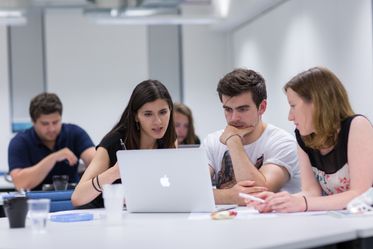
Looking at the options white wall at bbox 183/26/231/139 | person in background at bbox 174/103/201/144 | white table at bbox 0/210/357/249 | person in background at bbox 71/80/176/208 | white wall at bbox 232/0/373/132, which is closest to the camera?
white table at bbox 0/210/357/249

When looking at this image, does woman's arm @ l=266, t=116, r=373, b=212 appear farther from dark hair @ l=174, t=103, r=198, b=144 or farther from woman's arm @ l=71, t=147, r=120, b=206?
dark hair @ l=174, t=103, r=198, b=144

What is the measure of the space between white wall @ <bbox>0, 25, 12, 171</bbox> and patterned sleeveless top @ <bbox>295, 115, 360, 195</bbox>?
5.89m

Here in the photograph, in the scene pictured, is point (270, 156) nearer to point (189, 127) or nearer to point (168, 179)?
point (168, 179)

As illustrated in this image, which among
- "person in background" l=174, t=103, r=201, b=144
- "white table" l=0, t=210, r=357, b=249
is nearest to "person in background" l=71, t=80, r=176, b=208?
"white table" l=0, t=210, r=357, b=249

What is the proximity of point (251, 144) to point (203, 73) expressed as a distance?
5.40 meters

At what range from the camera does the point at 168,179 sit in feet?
8.11

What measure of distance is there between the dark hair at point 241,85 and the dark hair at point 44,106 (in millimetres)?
1779

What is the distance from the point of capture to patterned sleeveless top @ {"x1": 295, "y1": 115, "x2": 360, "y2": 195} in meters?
2.48

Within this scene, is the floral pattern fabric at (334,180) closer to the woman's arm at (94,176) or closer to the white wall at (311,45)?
the woman's arm at (94,176)

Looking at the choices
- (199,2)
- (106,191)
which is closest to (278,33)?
(199,2)

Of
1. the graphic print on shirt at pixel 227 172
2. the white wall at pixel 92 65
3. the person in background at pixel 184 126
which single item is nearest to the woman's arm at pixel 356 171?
the graphic print on shirt at pixel 227 172

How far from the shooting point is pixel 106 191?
7.75 feet

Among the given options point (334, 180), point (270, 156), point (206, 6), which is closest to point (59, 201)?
point (270, 156)

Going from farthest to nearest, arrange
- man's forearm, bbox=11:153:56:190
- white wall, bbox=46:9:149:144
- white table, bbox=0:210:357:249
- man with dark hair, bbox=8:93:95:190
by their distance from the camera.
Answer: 1. white wall, bbox=46:9:149:144
2. man with dark hair, bbox=8:93:95:190
3. man's forearm, bbox=11:153:56:190
4. white table, bbox=0:210:357:249
